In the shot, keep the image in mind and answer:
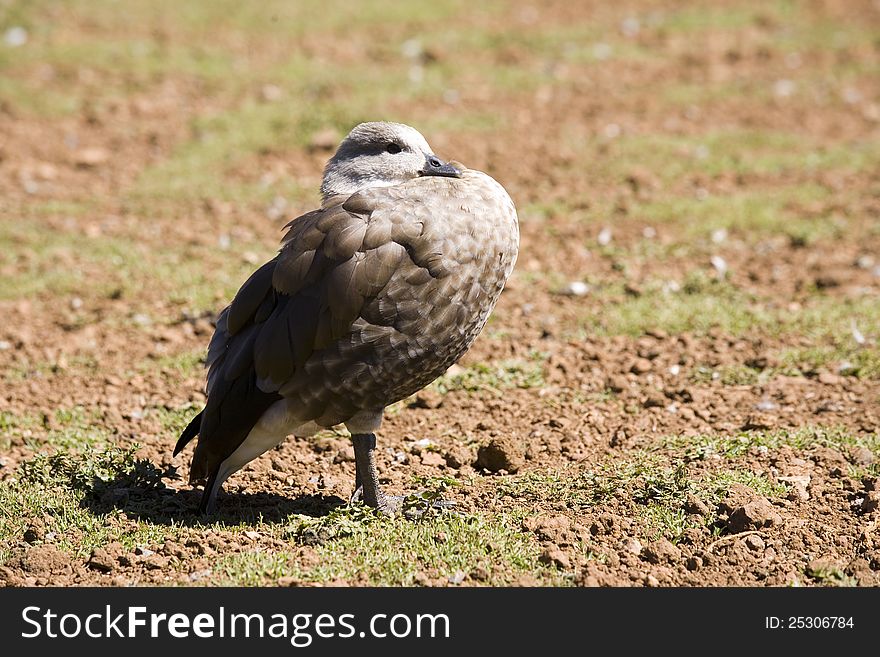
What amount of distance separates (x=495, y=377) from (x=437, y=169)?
1.73 m

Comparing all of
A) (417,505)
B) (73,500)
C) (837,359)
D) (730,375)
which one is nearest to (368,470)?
(417,505)

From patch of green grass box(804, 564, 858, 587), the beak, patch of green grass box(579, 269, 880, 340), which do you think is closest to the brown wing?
the beak

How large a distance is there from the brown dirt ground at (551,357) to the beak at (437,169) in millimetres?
1407

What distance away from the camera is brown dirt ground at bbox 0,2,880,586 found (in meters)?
4.78

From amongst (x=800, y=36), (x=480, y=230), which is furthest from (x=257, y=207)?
(x=800, y=36)

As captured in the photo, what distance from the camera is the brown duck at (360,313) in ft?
15.8

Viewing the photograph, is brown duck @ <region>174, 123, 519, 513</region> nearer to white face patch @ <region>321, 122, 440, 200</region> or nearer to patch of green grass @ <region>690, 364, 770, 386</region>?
white face patch @ <region>321, 122, 440, 200</region>

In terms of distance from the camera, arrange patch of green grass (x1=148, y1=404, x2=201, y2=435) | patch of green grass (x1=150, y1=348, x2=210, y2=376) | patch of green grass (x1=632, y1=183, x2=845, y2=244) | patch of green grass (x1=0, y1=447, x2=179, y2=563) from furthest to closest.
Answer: patch of green grass (x1=632, y1=183, x2=845, y2=244) → patch of green grass (x1=150, y1=348, x2=210, y2=376) → patch of green grass (x1=148, y1=404, x2=201, y2=435) → patch of green grass (x1=0, y1=447, x2=179, y2=563)

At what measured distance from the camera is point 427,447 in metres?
5.89

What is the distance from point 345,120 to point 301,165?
2.75 ft

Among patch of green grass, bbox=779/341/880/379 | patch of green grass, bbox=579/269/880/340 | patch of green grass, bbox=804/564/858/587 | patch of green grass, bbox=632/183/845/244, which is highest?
patch of green grass, bbox=632/183/845/244

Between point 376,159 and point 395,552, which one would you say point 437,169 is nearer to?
point 376,159

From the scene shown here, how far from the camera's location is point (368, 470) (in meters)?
5.09

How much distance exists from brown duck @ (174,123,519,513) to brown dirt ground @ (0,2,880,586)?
0.57m
